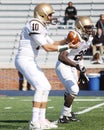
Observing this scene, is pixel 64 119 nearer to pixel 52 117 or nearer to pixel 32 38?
pixel 52 117

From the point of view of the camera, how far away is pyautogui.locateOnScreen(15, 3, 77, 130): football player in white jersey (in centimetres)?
744

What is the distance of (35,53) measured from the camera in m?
7.70

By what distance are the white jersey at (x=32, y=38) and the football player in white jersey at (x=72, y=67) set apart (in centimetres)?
103

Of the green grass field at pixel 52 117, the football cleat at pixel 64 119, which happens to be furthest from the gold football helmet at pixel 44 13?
the football cleat at pixel 64 119

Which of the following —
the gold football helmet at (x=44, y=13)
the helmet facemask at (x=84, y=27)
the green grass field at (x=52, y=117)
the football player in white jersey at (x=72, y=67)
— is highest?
the gold football helmet at (x=44, y=13)

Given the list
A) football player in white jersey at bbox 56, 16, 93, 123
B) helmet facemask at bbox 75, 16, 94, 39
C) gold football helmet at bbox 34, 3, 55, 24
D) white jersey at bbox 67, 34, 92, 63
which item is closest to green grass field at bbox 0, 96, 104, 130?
football player in white jersey at bbox 56, 16, 93, 123

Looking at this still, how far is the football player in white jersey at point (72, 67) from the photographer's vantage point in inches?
343

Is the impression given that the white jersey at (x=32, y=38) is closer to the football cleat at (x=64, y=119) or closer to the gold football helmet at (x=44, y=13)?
the gold football helmet at (x=44, y=13)

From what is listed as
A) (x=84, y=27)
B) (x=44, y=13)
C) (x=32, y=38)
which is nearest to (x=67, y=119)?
(x=84, y=27)

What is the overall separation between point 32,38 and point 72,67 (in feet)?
5.64

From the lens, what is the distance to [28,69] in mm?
7574

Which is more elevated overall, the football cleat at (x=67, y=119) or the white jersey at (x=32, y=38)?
the white jersey at (x=32, y=38)

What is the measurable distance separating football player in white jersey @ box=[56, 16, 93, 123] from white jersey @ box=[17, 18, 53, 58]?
103cm

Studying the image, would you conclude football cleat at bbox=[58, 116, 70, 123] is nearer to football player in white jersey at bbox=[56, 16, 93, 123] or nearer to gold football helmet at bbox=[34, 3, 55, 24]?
football player in white jersey at bbox=[56, 16, 93, 123]
